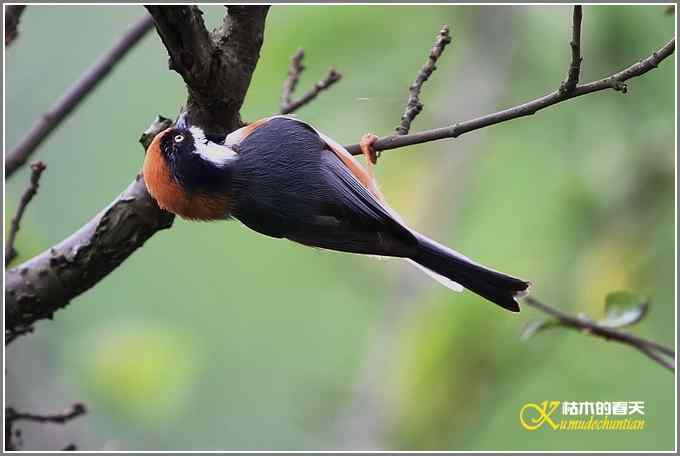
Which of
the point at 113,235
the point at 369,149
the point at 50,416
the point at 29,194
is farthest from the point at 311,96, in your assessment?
the point at 50,416

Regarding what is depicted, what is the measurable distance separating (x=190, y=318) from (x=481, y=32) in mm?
2561

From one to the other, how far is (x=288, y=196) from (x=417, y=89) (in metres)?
0.47

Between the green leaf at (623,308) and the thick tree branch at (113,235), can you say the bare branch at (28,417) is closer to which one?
the thick tree branch at (113,235)

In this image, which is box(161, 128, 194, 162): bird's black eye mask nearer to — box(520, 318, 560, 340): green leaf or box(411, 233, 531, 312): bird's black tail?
box(411, 233, 531, 312): bird's black tail

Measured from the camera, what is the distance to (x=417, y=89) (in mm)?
2158

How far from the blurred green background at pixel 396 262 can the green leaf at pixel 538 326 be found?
0.66 meters

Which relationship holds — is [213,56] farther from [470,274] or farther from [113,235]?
[470,274]

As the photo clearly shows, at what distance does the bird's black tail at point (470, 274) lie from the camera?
7.43ft

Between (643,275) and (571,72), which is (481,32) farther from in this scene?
(571,72)

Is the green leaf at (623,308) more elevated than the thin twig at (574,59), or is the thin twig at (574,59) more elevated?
the thin twig at (574,59)

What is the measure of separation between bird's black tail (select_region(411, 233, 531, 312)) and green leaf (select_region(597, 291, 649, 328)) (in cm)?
32

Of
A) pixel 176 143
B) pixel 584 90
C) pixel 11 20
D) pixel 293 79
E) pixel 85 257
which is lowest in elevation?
pixel 85 257

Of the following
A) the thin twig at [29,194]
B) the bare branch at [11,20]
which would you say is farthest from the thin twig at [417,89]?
the bare branch at [11,20]

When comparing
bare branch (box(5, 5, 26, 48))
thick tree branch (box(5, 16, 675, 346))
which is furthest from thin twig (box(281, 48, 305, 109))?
bare branch (box(5, 5, 26, 48))
